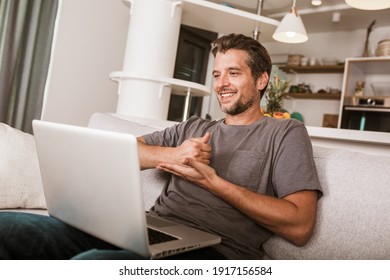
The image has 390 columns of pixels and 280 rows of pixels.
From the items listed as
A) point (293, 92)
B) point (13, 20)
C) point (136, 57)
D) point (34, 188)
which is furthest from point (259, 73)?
point (293, 92)

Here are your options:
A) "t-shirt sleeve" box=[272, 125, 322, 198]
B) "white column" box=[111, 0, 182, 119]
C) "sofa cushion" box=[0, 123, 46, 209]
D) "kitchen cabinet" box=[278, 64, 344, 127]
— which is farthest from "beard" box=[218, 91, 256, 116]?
"kitchen cabinet" box=[278, 64, 344, 127]

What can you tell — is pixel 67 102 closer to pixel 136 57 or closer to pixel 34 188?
pixel 136 57

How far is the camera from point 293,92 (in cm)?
489

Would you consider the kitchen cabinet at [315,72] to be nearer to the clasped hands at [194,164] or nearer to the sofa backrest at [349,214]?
the sofa backrest at [349,214]

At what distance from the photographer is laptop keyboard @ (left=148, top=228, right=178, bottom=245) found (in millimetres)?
891

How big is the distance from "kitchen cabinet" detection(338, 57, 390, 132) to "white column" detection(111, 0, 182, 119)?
262 cm

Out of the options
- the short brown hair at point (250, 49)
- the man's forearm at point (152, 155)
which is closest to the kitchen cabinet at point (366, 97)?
the short brown hair at point (250, 49)

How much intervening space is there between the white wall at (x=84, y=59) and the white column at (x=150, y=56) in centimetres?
121

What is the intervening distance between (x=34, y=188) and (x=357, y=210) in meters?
1.15

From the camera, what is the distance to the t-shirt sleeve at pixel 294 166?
1052 mm

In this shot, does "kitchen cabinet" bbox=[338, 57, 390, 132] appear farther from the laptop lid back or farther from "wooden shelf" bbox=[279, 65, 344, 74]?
the laptop lid back

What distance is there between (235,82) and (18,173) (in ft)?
2.89

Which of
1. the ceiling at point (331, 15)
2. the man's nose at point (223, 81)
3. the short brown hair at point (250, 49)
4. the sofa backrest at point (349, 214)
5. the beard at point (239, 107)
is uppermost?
the ceiling at point (331, 15)
